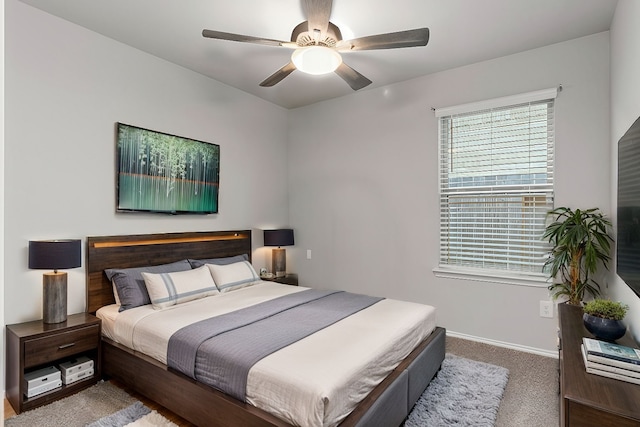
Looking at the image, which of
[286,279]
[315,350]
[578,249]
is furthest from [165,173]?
[578,249]

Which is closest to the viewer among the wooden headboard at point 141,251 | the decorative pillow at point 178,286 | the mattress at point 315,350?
the mattress at point 315,350

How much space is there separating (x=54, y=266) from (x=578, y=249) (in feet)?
13.1

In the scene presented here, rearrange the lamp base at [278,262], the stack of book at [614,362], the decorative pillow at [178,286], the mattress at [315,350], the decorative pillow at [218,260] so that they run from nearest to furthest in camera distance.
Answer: the stack of book at [614,362], the mattress at [315,350], the decorative pillow at [178,286], the decorative pillow at [218,260], the lamp base at [278,262]

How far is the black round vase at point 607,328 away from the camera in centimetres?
201

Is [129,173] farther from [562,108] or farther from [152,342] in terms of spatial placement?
[562,108]

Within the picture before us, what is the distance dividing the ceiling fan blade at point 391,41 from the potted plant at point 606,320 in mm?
1940

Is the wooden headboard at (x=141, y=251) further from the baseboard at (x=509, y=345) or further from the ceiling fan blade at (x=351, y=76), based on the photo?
the baseboard at (x=509, y=345)

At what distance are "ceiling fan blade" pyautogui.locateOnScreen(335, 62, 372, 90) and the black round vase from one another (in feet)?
7.50

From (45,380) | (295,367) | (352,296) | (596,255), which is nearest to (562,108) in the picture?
(596,255)

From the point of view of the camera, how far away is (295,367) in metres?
1.96

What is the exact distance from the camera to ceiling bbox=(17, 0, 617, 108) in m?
2.79

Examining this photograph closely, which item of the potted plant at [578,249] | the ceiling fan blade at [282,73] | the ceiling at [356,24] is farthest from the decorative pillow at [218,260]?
the potted plant at [578,249]

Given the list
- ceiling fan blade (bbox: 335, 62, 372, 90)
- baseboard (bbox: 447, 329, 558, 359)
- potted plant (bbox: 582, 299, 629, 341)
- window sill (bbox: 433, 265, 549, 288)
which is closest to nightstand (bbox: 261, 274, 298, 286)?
window sill (bbox: 433, 265, 549, 288)

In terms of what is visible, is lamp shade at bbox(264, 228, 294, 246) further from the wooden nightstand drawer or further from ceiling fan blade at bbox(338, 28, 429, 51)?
ceiling fan blade at bbox(338, 28, 429, 51)
